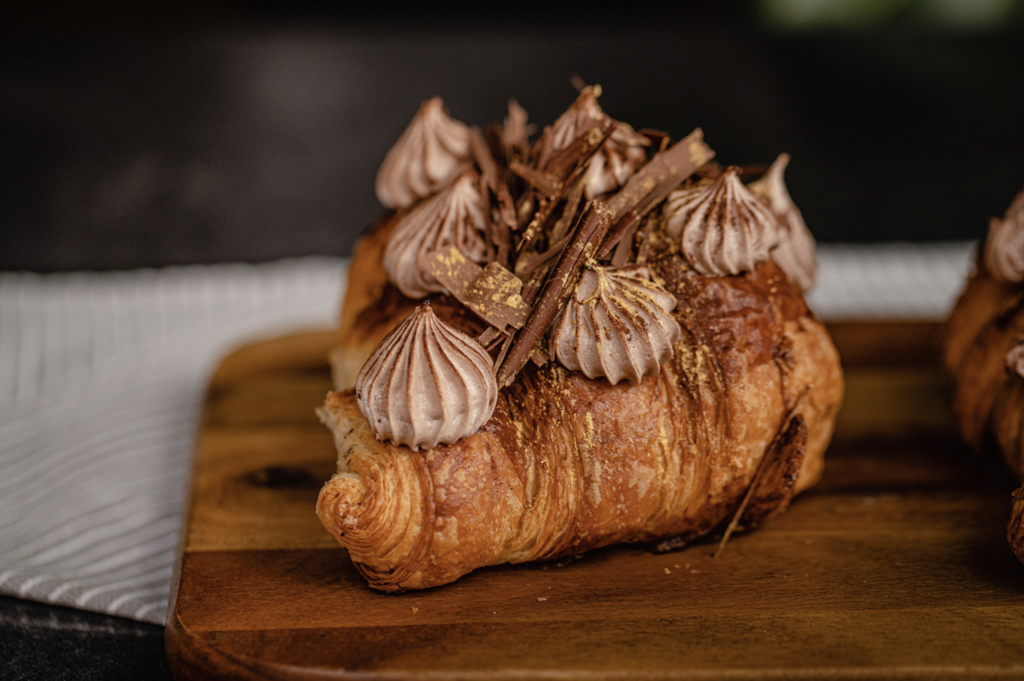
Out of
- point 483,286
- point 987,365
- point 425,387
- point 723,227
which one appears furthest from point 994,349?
point 425,387

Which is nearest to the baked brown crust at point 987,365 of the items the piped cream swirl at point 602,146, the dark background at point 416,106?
the piped cream swirl at point 602,146

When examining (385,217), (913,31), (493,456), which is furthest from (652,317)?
(913,31)

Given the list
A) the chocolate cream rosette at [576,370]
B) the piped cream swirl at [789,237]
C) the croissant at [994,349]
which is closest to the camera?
the chocolate cream rosette at [576,370]

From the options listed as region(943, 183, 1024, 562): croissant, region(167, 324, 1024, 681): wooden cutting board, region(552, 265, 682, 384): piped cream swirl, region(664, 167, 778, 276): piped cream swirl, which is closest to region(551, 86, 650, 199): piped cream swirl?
region(664, 167, 778, 276): piped cream swirl

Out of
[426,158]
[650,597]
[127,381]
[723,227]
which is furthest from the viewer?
[127,381]

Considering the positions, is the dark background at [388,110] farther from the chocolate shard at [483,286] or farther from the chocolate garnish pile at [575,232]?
the chocolate shard at [483,286]

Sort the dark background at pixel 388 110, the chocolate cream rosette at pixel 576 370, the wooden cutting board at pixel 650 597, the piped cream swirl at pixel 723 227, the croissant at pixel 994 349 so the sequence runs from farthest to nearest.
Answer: the dark background at pixel 388 110 → the croissant at pixel 994 349 → the piped cream swirl at pixel 723 227 → the chocolate cream rosette at pixel 576 370 → the wooden cutting board at pixel 650 597

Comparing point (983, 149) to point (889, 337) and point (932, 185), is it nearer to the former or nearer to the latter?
point (932, 185)

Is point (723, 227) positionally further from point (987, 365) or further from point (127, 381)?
point (127, 381)
